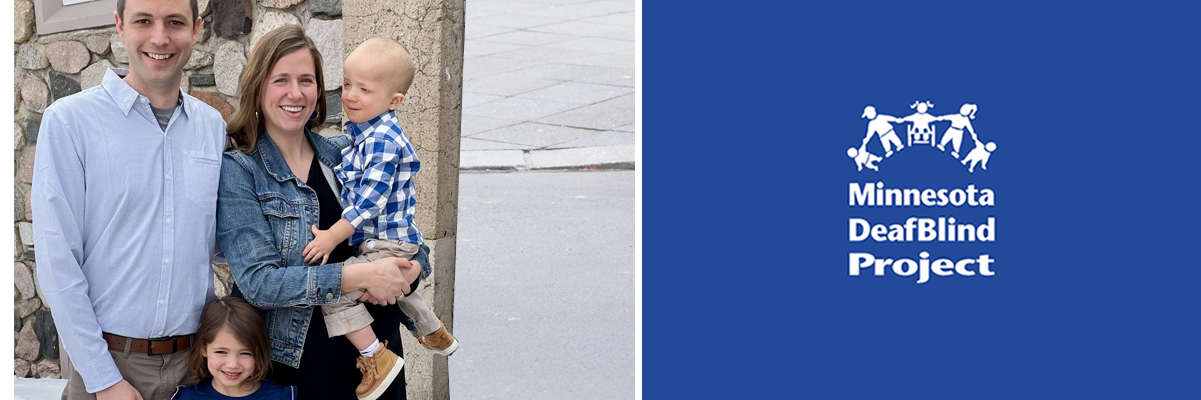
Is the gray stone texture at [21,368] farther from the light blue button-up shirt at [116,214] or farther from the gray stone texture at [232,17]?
the light blue button-up shirt at [116,214]

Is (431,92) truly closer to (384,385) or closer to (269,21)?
(269,21)

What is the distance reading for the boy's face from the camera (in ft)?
9.53

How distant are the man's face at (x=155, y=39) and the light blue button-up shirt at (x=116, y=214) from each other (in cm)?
6

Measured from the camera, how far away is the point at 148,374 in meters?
2.83

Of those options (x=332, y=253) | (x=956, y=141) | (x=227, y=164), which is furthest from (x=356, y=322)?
(x=956, y=141)

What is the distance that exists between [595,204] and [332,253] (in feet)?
19.2

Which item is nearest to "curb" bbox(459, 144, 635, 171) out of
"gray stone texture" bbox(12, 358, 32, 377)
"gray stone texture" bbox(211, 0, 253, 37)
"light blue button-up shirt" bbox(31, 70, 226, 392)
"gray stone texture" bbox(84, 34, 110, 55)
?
"gray stone texture" bbox(12, 358, 32, 377)

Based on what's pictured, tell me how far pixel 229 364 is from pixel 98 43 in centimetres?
225

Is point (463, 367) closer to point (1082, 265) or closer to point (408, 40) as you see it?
point (408, 40)

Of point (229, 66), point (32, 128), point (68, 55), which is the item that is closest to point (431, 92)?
point (229, 66)

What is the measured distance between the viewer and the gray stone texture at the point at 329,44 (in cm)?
416

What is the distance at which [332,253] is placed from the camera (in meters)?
2.91

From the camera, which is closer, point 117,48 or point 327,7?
point 327,7

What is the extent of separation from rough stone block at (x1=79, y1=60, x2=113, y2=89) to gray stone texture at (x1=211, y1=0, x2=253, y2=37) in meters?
0.60
